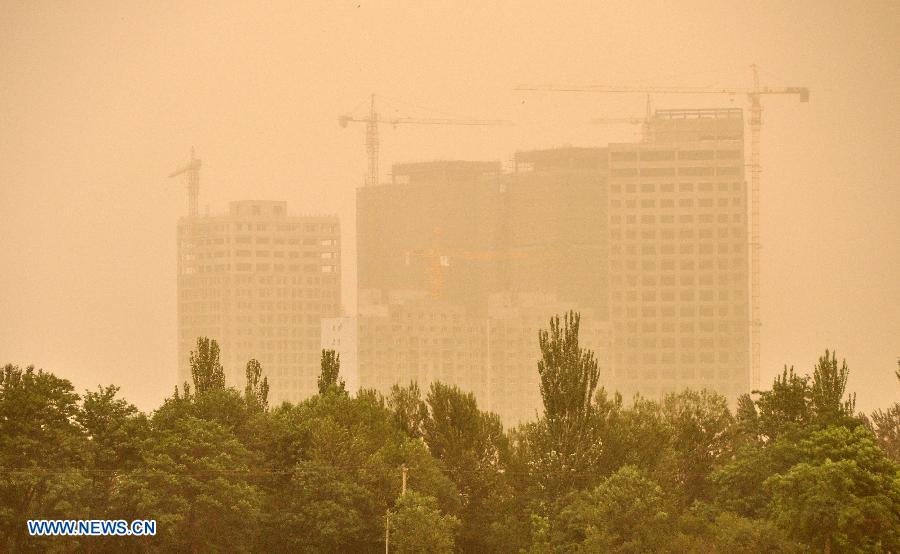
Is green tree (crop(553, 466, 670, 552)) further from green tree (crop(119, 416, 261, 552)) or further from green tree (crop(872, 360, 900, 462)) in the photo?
green tree (crop(872, 360, 900, 462))

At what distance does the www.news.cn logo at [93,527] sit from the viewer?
336 ft

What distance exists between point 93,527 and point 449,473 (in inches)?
1271

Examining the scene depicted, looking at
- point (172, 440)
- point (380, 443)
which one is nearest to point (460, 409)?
point (380, 443)

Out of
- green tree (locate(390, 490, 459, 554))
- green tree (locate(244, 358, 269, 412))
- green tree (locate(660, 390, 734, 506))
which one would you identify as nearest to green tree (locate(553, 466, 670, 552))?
green tree (locate(390, 490, 459, 554))

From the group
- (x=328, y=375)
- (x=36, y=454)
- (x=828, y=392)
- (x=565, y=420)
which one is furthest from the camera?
(x=328, y=375)

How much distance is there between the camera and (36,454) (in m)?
107

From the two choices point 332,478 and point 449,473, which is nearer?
point 332,478

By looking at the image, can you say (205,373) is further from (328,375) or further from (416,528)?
(416,528)

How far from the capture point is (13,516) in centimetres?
10331

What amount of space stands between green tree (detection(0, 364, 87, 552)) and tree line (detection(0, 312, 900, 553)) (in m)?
0.14

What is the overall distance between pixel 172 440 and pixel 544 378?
30.9 meters

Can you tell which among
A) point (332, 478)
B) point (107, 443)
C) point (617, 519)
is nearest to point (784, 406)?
point (617, 519)

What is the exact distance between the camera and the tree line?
104 m

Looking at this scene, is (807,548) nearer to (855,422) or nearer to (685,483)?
(855,422)
